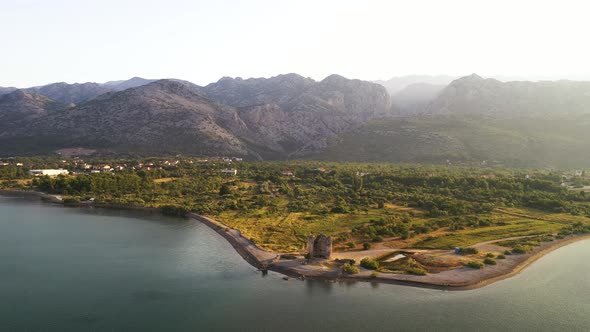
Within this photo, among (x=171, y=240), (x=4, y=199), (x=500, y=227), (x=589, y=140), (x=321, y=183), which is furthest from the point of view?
(x=589, y=140)

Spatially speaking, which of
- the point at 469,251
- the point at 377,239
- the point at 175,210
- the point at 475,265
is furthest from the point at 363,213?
the point at 175,210

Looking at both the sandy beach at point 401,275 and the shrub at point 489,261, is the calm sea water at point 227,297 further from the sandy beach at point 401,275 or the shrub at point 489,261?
the shrub at point 489,261

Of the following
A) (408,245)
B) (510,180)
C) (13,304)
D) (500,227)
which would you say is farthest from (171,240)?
(510,180)

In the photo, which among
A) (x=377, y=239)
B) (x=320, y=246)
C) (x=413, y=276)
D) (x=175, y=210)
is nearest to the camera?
(x=413, y=276)

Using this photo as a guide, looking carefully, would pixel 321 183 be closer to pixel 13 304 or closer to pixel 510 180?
pixel 510 180

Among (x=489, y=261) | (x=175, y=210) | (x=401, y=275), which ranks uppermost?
(x=489, y=261)

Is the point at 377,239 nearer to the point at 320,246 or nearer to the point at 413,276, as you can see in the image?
the point at 320,246

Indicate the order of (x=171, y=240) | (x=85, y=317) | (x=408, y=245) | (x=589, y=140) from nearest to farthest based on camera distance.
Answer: (x=85, y=317), (x=408, y=245), (x=171, y=240), (x=589, y=140)

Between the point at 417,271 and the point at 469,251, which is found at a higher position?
the point at 469,251
